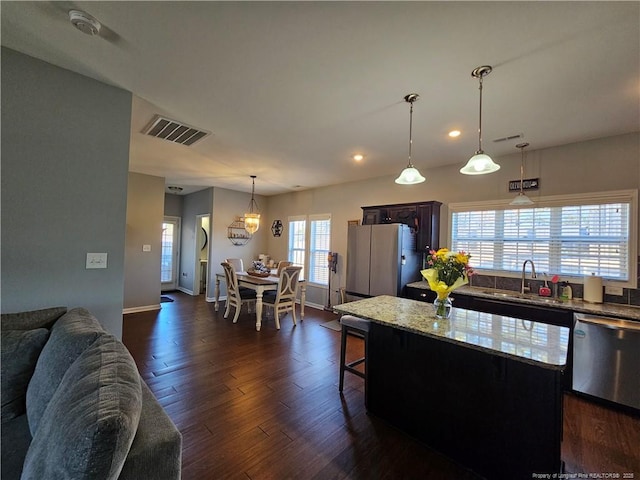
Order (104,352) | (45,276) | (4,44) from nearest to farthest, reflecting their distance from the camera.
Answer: (104,352), (4,44), (45,276)

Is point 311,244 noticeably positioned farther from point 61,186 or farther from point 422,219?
point 61,186

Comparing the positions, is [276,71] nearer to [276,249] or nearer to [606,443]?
[606,443]

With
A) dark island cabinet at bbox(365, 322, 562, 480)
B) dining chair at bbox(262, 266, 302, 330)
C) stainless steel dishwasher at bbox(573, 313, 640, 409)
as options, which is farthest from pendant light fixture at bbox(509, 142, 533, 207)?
dining chair at bbox(262, 266, 302, 330)

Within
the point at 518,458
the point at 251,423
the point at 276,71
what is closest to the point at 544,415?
the point at 518,458

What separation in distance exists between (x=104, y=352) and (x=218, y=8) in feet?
6.08

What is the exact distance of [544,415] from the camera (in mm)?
1497

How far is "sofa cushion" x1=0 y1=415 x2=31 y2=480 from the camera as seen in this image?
3.69 ft

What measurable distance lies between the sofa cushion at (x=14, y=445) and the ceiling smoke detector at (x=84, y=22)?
2.20m

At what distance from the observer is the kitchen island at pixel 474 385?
1504 millimetres

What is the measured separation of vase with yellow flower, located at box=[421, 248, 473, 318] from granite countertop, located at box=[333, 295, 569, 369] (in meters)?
0.12

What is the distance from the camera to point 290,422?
218 centimetres

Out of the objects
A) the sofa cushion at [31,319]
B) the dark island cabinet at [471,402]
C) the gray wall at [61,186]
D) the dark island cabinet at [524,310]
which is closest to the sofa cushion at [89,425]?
the sofa cushion at [31,319]

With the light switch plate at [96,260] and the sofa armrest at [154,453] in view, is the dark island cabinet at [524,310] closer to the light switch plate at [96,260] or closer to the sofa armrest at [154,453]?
the sofa armrest at [154,453]

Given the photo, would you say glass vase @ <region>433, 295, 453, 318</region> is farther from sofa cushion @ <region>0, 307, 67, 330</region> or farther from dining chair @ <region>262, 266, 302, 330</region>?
dining chair @ <region>262, 266, 302, 330</region>
